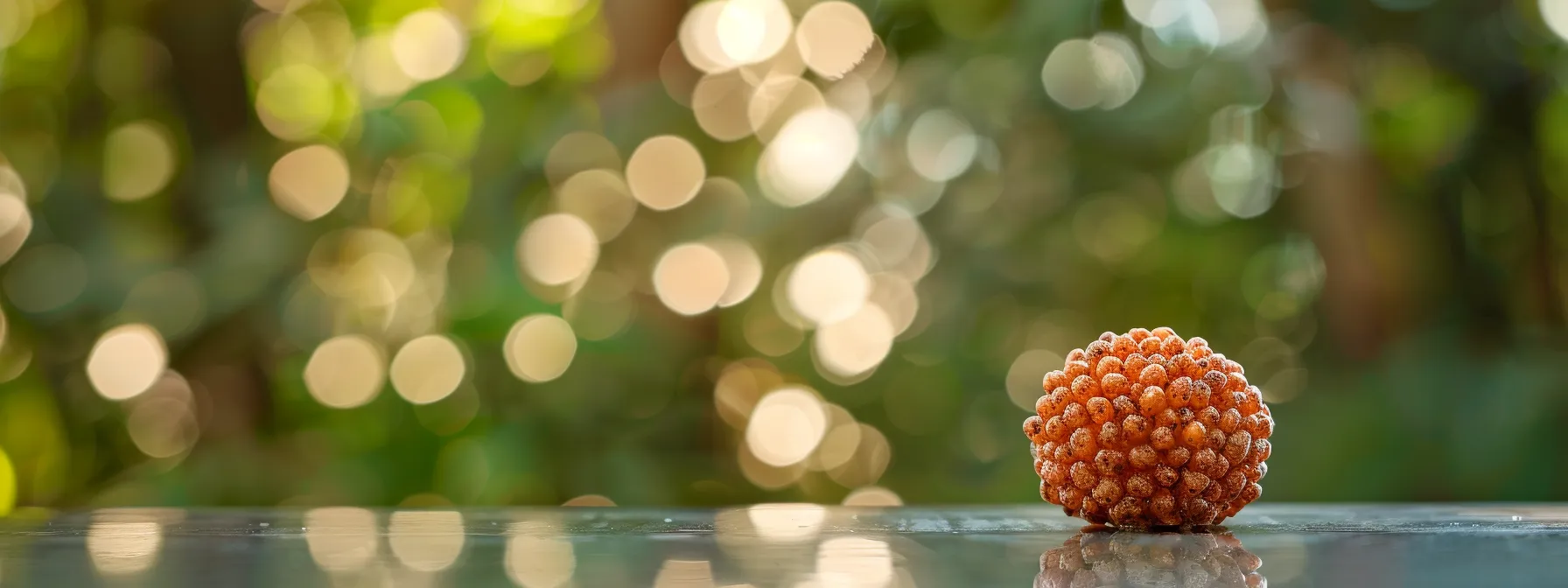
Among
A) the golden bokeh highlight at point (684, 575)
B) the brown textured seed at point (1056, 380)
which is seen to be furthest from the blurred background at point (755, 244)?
the golden bokeh highlight at point (684, 575)

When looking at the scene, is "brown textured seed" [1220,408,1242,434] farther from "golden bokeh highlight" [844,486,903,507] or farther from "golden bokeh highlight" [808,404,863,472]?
"golden bokeh highlight" [808,404,863,472]

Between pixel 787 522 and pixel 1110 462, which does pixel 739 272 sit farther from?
pixel 1110 462

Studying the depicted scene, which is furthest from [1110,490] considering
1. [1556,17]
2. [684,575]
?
[1556,17]

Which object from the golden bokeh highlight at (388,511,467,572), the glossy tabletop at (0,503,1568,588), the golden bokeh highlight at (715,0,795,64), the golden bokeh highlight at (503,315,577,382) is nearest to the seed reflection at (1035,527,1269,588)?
the glossy tabletop at (0,503,1568,588)

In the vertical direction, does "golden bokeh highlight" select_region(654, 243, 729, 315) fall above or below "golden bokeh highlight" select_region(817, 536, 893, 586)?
above

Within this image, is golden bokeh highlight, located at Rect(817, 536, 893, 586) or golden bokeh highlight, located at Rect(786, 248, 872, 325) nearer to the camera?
golden bokeh highlight, located at Rect(817, 536, 893, 586)
